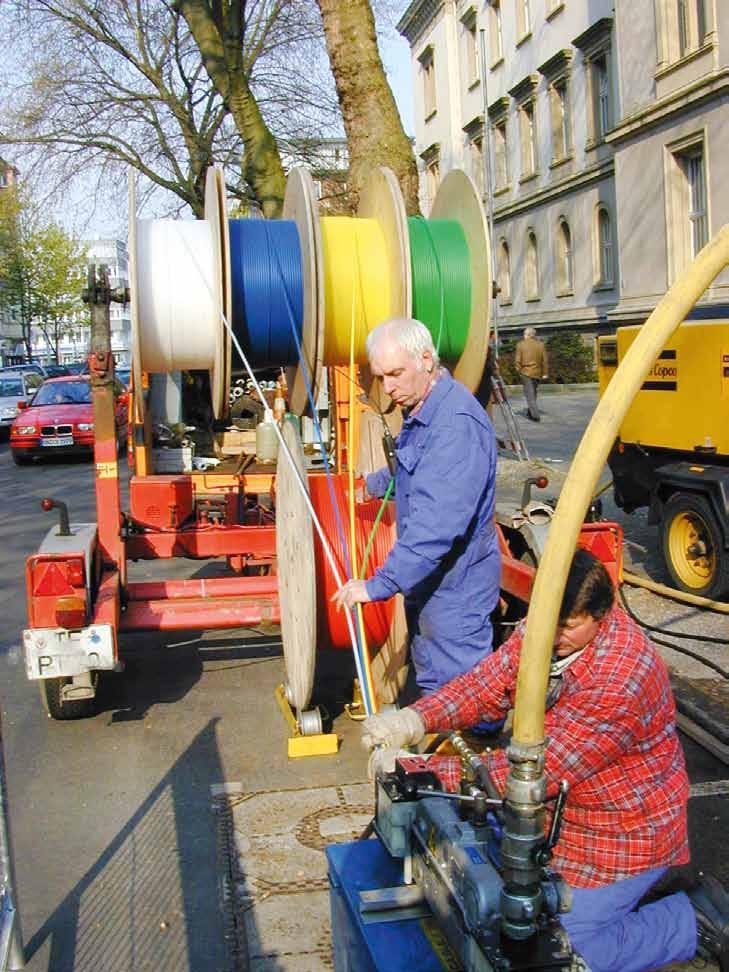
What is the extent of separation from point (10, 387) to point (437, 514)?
28.7 metres

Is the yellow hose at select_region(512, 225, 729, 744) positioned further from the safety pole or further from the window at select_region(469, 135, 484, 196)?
the window at select_region(469, 135, 484, 196)

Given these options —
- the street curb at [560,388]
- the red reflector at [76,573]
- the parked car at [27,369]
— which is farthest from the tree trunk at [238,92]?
the parked car at [27,369]

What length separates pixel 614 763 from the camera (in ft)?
9.66

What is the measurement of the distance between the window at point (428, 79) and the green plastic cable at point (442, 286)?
4561 centimetres

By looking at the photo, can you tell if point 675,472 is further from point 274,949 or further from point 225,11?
point 225,11

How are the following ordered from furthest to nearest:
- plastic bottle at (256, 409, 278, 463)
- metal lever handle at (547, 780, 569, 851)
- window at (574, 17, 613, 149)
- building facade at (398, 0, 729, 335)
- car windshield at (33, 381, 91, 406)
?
window at (574, 17, 613, 149)
building facade at (398, 0, 729, 335)
car windshield at (33, 381, 91, 406)
plastic bottle at (256, 409, 278, 463)
metal lever handle at (547, 780, 569, 851)

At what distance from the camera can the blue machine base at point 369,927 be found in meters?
2.41

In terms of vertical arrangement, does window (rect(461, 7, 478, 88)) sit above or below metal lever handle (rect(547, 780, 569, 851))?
above

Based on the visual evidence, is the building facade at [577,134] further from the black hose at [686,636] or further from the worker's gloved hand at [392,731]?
the worker's gloved hand at [392,731]

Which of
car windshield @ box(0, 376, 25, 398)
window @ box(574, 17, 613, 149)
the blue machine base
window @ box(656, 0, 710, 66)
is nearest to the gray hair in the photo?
the blue machine base

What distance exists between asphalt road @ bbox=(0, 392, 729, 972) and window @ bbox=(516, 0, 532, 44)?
34.2 m

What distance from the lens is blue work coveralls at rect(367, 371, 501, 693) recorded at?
4.28 m

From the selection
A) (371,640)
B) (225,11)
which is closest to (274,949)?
(371,640)

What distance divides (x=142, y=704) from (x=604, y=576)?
14.8 ft
